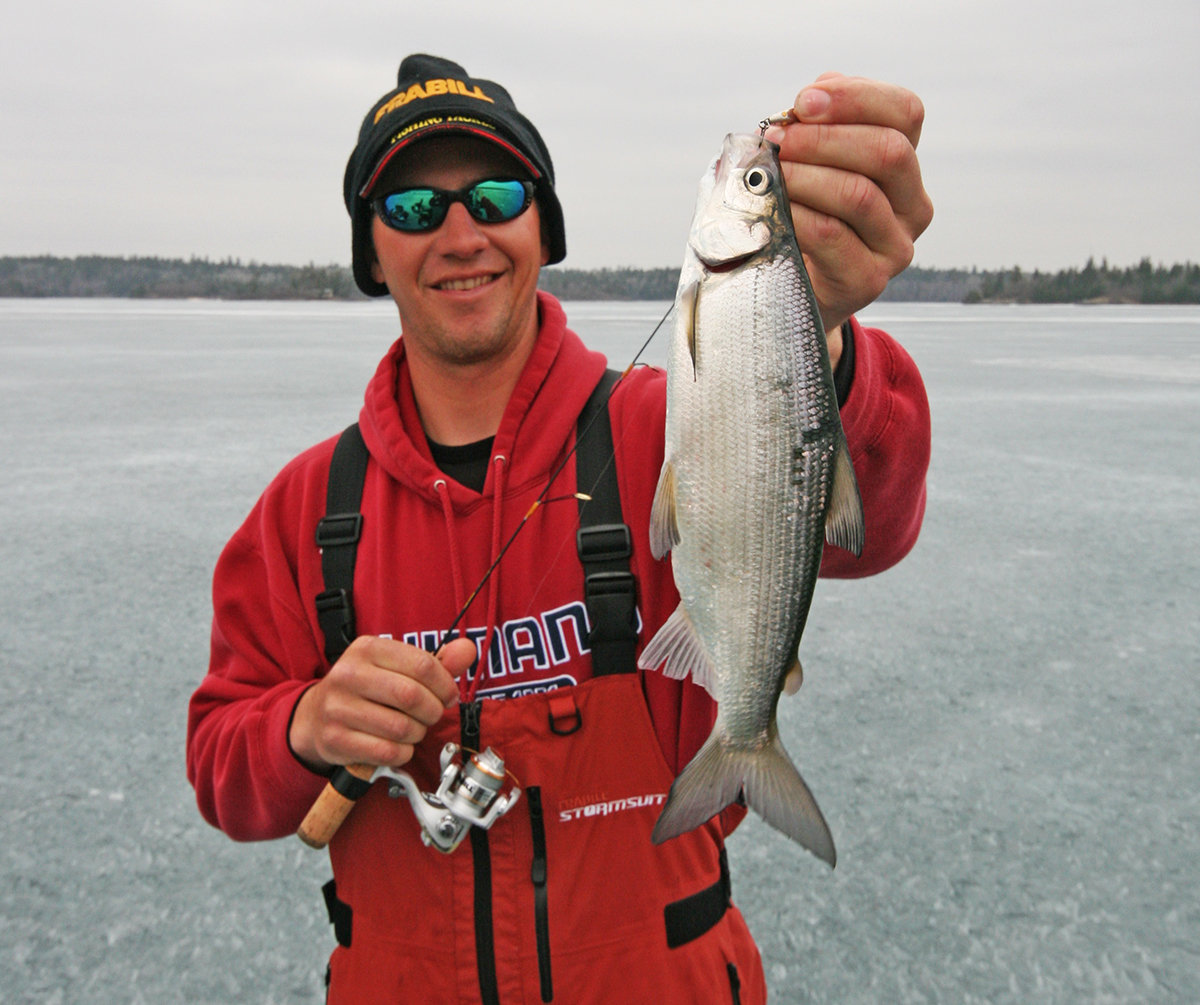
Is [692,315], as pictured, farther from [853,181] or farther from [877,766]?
[877,766]

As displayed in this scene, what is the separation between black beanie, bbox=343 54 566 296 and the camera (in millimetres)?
1968

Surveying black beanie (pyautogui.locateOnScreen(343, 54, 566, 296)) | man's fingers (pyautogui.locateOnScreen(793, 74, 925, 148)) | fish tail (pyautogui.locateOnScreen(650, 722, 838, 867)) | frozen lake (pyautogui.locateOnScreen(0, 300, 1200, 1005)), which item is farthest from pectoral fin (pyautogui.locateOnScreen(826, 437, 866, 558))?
frozen lake (pyautogui.locateOnScreen(0, 300, 1200, 1005))

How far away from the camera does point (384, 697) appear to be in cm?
152

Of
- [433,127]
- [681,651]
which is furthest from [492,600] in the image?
[433,127]

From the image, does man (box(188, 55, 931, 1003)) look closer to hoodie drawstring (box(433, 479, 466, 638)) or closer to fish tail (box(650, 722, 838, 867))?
hoodie drawstring (box(433, 479, 466, 638))

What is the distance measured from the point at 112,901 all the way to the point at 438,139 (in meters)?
2.27

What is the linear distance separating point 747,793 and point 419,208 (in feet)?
4.53

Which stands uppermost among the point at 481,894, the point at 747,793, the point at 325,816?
the point at 747,793

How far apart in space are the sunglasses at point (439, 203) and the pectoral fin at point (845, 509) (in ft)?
3.27

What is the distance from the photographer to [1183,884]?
259 cm

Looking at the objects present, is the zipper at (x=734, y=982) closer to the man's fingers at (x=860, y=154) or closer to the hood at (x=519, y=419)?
the hood at (x=519, y=419)

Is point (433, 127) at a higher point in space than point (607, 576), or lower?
higher

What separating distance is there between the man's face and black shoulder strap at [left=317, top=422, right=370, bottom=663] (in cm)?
34

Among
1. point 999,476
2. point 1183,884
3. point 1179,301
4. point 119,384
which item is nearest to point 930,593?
point 1183,884
